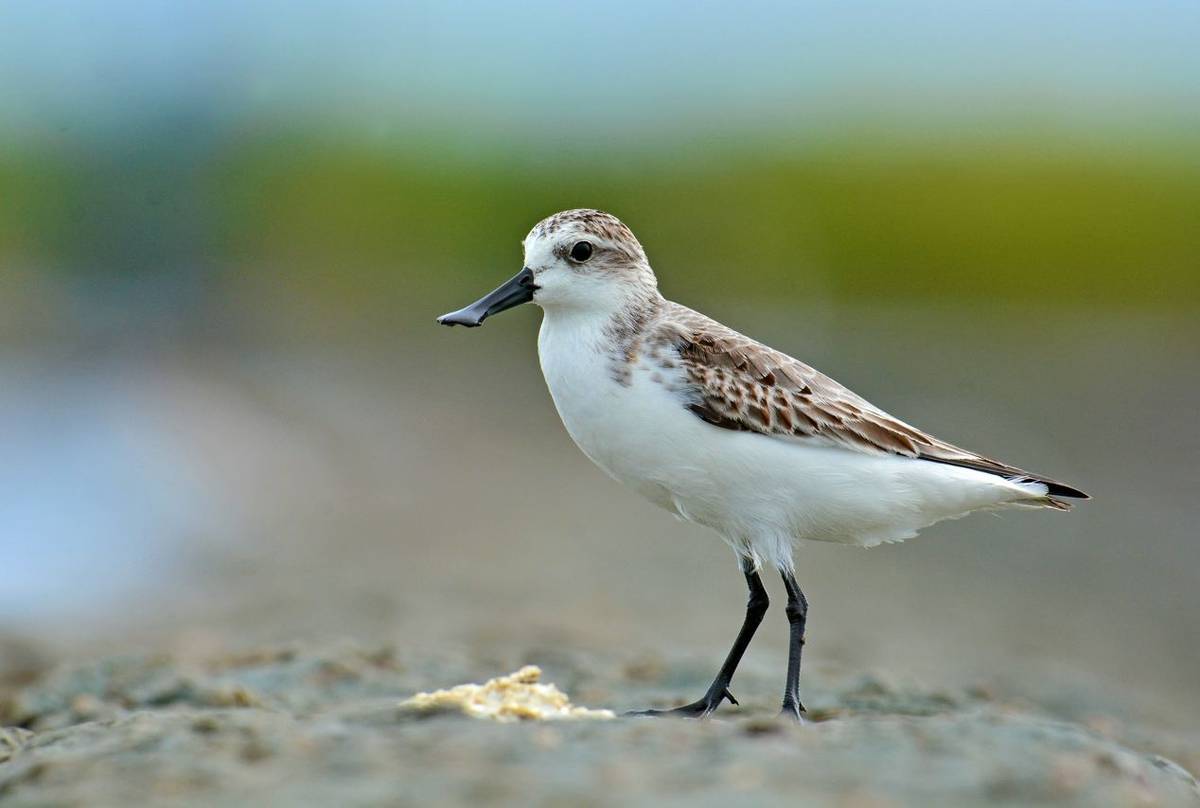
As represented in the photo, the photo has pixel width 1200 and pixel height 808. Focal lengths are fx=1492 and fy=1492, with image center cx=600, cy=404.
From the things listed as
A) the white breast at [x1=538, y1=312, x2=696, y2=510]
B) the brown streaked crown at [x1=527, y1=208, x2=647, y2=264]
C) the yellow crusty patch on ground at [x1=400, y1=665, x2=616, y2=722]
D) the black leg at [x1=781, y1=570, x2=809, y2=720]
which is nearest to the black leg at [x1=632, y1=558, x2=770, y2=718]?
the black leg at [x1=781, y1=570, x2=809, y2=720]

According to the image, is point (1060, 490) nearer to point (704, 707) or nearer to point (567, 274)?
point (704, 707)

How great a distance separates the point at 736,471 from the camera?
4.76 metres

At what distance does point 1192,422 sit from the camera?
57.7 feet

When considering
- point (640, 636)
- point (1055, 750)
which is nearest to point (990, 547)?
point (640, 636)

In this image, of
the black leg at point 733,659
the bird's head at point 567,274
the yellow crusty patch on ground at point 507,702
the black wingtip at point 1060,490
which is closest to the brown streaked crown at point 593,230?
the bird's head at point 567,274

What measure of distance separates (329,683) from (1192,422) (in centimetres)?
1425

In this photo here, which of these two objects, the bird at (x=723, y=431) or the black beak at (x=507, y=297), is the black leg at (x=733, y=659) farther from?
the black beak at (x=507, y=297)

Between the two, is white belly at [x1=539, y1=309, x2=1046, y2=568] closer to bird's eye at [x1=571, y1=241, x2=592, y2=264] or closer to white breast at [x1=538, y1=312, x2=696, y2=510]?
white breast at [x1=538, y1=312, x2=696, y2=510]

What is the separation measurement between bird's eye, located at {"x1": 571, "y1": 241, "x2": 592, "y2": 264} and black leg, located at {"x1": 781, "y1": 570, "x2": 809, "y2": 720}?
124 cm

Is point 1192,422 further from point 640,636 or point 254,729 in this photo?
point 254,729

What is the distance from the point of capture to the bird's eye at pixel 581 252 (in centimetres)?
498

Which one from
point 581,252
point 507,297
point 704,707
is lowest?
point 704,707

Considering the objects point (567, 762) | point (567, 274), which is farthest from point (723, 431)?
point (567, 762)

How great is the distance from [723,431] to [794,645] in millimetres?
775
